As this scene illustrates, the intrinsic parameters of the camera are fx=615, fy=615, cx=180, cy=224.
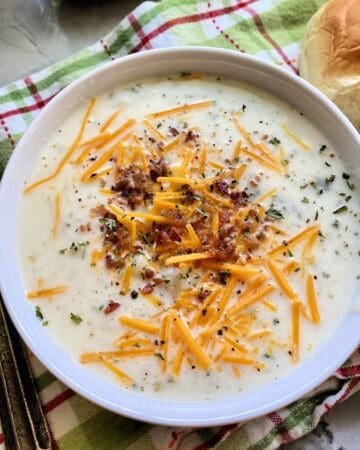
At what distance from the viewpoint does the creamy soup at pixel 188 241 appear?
5.74ft

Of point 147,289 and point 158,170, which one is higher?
point 158,170

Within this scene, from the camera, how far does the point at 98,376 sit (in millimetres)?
1756

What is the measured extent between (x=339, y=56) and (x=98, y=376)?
1425mm

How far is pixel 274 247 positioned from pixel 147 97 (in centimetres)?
72

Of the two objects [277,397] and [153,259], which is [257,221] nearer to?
[153,259]

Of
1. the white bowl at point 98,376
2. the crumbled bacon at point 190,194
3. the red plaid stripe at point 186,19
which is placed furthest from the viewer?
the red plaid stripe at point 186,19

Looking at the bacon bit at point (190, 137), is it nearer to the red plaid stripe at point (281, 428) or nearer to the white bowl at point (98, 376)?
the white bowl at point (98, 376)

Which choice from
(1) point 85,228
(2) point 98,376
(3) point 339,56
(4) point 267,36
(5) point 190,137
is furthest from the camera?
(4) point 267,36

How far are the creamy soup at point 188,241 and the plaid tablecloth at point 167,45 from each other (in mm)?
260

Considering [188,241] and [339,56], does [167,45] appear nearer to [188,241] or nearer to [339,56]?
[339,56]

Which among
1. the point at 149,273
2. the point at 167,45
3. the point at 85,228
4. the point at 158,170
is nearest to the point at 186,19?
the point at 167,45

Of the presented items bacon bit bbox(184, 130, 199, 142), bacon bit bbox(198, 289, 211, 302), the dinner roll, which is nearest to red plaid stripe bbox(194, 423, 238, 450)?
bacon bit bbox(198, 289, 211, 302)

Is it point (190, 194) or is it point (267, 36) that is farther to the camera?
point (267, 36)

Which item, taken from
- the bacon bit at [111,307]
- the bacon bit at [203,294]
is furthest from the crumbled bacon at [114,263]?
the bacon bit at [203,294]
